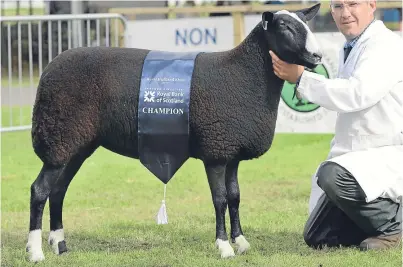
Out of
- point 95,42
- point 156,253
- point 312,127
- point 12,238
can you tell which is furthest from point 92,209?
point 95,42

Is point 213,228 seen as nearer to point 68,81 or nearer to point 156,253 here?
point 156,253

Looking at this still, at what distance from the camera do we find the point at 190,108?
5.72 metres

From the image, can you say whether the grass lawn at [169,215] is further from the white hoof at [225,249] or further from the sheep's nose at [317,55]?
the sheep's nose at [317,55]

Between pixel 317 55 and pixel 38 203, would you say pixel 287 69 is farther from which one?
pixel 38 203

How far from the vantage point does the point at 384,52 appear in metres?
5.80

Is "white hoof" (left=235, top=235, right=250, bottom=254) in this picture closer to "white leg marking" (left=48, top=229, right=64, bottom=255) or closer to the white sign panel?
"white leg marking" (left=48, top=229, right=64, bottom=255)

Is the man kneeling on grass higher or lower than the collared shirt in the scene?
lower

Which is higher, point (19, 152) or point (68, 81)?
point (68, 81)

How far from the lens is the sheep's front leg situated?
18.9 ft

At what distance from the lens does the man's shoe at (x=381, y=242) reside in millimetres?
5952

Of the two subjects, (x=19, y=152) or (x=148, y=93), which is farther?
(x=19, y=152)

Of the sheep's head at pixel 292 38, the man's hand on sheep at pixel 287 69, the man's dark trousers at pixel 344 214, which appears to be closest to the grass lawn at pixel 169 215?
the man's dark trousers at pixel 344 214

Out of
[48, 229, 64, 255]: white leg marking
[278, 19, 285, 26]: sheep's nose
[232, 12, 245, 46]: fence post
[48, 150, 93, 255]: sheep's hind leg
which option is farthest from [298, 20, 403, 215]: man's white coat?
[232, 12, 245, 46]: fence post

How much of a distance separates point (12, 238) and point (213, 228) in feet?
5.36
